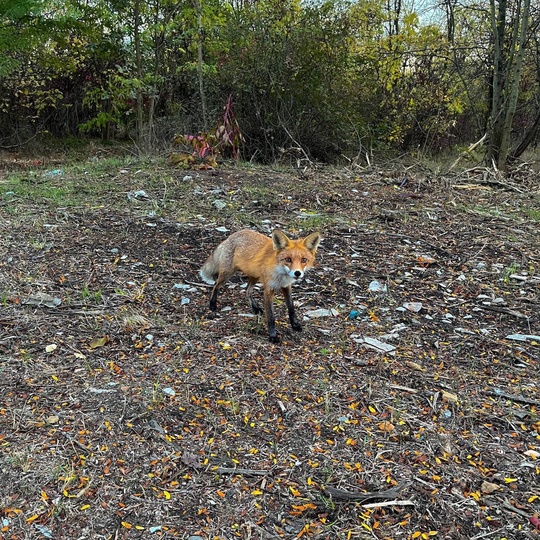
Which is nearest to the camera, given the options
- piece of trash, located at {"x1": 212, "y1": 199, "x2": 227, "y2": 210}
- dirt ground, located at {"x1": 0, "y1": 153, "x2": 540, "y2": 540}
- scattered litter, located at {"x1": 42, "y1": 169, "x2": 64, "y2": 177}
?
dirt ground, located at {"x1": 0, "y1": 153, "x2": 540, "y2": 540}

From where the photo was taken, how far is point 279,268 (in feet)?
11.9

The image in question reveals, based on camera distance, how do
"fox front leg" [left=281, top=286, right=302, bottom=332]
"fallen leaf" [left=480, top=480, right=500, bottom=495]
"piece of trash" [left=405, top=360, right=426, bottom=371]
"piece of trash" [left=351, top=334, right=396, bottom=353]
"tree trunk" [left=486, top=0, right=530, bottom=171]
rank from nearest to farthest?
1. "fallen leaf" [left=480, top=480, right=500, bottom=495]
2. "piece of trash" [left=405, top=360, right=426, bottom=371]
3. "piece of trash" [left=351, top=334, right=396, bottom=353]
4. "fox front leg" [left=281, top=286, right=302, bottom=332]
5. "tree trunk" [left=486, top=0, right=530, bottom=171]

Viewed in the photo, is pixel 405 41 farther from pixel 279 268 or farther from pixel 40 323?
pixel 40 323

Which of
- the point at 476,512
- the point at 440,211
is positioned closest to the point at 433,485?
the point at 476,512

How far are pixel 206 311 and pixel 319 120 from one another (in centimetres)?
664

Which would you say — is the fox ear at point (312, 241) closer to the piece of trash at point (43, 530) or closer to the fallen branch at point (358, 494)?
the fallen branch at point (358, 494)

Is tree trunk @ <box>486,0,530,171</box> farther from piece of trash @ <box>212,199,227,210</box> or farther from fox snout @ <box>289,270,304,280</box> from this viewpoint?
fox snout @ <box>289,270,304,280</box>

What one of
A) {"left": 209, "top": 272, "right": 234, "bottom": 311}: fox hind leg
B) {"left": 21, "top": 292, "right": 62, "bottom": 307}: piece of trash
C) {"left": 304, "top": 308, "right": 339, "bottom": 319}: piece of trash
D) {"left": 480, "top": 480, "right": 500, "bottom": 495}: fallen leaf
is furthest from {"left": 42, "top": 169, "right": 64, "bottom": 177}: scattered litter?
{"left": 480, "top": 480, "right": 500, "bottom": 495}: fallen leaf

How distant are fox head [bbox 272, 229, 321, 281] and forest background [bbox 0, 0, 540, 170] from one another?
518 centimetres

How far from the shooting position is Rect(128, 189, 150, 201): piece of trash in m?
6.27

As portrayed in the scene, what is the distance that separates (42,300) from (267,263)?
1777mm

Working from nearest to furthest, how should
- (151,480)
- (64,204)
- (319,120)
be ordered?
(151,480) → (64,204) → (319,120)

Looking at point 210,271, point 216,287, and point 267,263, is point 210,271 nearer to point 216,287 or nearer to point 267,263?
point 216,287

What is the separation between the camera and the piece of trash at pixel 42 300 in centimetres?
392
